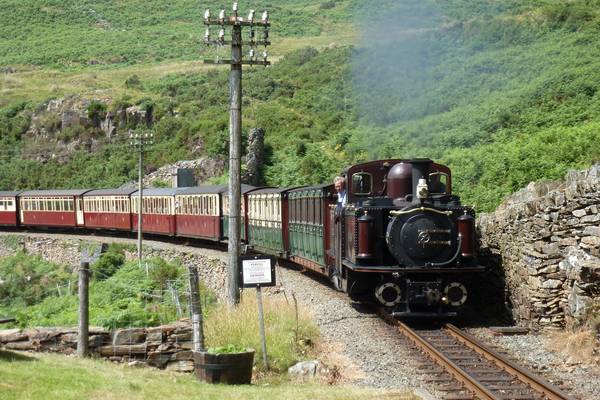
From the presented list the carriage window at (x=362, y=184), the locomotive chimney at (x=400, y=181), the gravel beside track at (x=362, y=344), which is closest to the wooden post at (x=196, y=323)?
the gravel beside track at (x=362, y=344)

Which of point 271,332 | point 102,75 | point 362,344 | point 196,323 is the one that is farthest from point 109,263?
point 102,75

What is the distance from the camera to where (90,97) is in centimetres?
8931

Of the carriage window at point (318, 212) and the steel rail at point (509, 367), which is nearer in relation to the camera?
the steel rail at point (509, 367)

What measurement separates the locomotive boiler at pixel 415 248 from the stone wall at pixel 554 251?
90cm

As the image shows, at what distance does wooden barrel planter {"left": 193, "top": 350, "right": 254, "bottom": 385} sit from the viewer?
1168 cm

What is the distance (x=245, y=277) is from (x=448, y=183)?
6.00m

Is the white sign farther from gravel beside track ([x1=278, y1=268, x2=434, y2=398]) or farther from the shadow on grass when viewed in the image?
the shadow on grass

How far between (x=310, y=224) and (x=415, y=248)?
6.36 metres

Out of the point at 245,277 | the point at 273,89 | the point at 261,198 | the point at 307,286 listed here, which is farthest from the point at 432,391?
the point at 273,89

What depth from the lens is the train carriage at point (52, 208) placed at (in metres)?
53.2

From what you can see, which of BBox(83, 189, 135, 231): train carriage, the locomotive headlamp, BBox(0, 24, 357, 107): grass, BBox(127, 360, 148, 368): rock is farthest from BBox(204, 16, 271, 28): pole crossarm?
BBox(0, 24, 357, 107): grass

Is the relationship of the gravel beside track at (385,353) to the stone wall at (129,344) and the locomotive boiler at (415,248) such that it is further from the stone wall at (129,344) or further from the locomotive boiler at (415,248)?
the stone wall at (129,344)

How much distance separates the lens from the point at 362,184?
1755 cm

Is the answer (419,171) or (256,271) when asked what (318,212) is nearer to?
(419,171)
